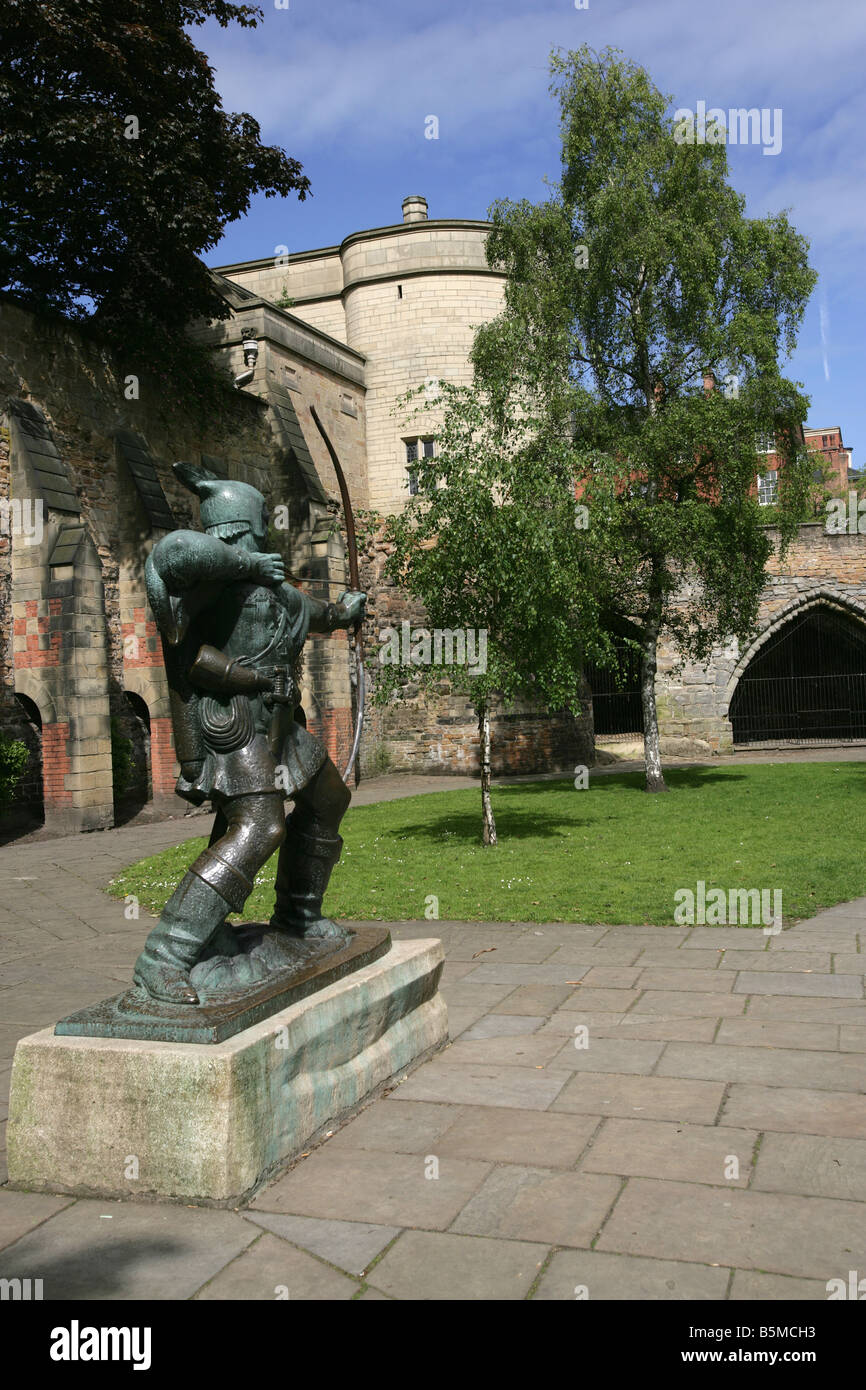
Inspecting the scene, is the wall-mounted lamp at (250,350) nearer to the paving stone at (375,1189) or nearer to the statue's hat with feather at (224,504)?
the statue's hat with feather at (224,504)

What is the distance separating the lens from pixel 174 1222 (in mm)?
3121

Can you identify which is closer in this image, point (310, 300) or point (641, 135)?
point (641, 135)

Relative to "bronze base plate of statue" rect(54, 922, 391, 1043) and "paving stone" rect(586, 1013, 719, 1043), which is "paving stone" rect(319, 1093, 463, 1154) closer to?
"bronze base plate of statue" rect(54, 922, 391, 1043)

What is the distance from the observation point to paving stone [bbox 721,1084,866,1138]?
3617 mm

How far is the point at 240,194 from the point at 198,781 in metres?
15.1

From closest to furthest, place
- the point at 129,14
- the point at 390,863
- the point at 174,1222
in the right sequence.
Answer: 1. the point at 174,1222
2. the point at 390,863
3. the point at 129,14

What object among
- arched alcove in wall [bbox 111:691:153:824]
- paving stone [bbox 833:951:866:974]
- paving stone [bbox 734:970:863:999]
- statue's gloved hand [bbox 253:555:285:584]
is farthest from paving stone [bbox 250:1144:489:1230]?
arched alcove in wall [bbox 111:691:153:824]

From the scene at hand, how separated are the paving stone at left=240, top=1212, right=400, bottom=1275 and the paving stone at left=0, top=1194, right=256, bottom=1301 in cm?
8

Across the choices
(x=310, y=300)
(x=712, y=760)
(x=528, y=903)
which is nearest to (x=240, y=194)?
(x=310, y=300)

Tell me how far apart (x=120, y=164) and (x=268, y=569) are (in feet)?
40.6

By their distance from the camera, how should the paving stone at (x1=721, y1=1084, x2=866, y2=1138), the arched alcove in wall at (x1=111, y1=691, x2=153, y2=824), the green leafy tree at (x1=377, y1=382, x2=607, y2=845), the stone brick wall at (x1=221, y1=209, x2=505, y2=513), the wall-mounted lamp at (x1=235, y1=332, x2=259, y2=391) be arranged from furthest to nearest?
the stone brick wall at (x1=221, y1=209, x2=505, y2=513)
the wall-mounted lamp at (x1=235, y1=332, x2=259, y2=391)
the arched alcove in wall at (x1=111, y1=691, x2=153, y2=824)
the green leafy tree at (x1=377, y1=382, x2=607, y2=845)
the paving stone at (x1=721, y1=1084, x2=866, y2=1138)

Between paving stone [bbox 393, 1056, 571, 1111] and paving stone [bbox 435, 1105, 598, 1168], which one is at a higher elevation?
paving stone [bbox 435, 1105, 598, 1168]

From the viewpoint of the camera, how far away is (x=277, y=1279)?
2.74 m

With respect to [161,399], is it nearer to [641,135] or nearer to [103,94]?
[103,94]
